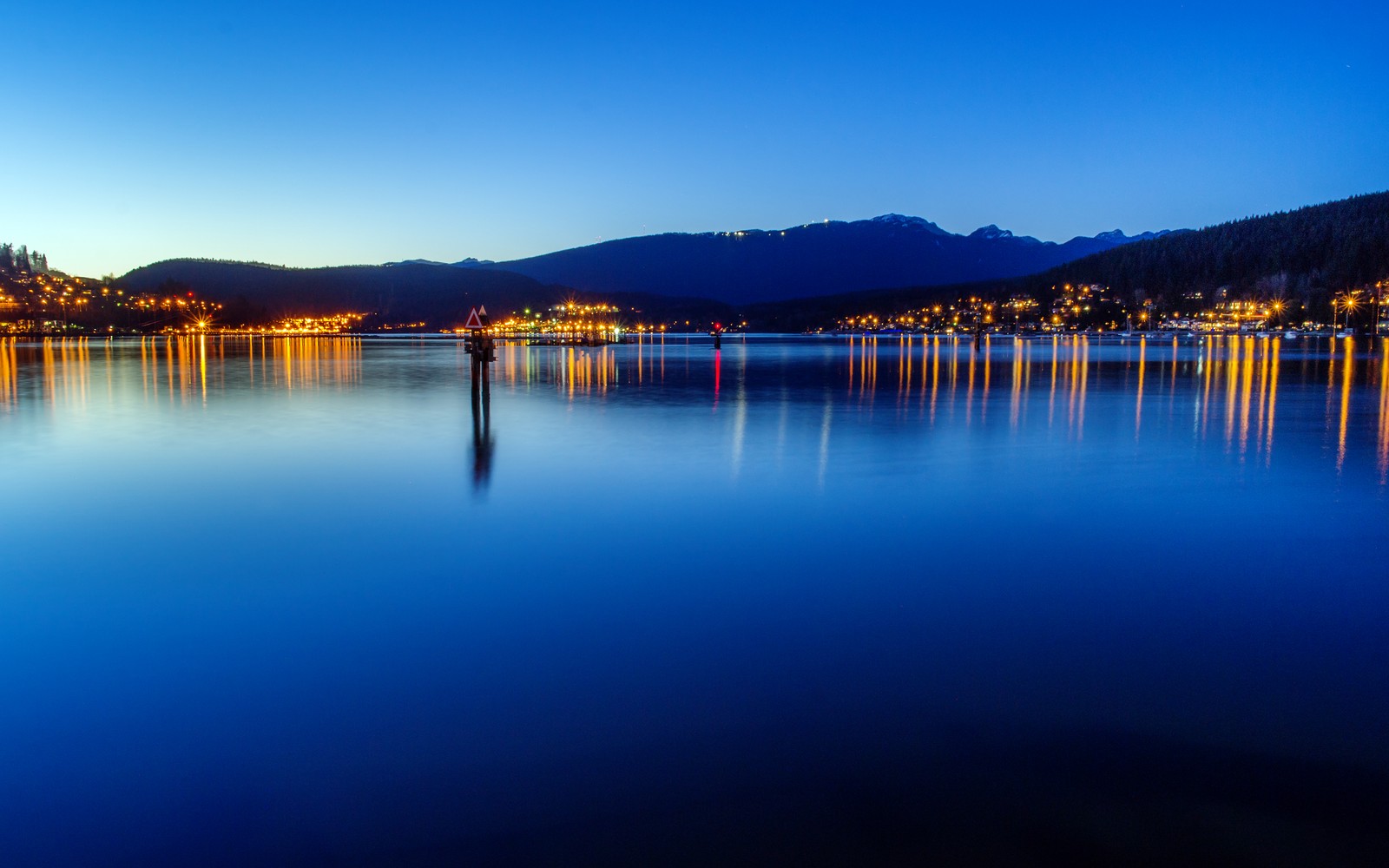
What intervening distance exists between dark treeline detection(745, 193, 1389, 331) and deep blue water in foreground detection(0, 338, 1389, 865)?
466 ft

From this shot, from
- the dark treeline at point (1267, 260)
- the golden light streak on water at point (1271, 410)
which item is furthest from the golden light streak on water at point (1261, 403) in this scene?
the dark treeline at point (1267, 260)

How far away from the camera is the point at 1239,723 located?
4.23 meters

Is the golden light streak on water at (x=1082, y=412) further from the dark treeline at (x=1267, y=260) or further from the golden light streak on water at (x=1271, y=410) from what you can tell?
the dark treeline at (x=1267, y=260)

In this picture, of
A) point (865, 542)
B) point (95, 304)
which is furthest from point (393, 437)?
point (95, 304)

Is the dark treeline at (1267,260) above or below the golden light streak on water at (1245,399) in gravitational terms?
above

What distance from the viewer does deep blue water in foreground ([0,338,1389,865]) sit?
3.45m

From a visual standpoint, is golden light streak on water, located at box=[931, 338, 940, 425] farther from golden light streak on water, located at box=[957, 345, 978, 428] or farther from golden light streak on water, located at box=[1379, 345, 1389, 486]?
golden light streak on water, located at box=[1379, 345, 1389, 486]

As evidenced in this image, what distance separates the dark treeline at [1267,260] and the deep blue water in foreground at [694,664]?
142m

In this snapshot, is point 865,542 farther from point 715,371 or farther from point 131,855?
point 715,371

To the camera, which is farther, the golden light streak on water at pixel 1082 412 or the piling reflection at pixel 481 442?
the golden light streak on water at pixel 1082 412

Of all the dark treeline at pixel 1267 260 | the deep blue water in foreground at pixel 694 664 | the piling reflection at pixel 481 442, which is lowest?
the deep blue water in foreground at pixel 694 664

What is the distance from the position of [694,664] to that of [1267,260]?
166857 mm

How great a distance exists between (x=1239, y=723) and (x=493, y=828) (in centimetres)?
336

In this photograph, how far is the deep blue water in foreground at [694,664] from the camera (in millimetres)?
3453
